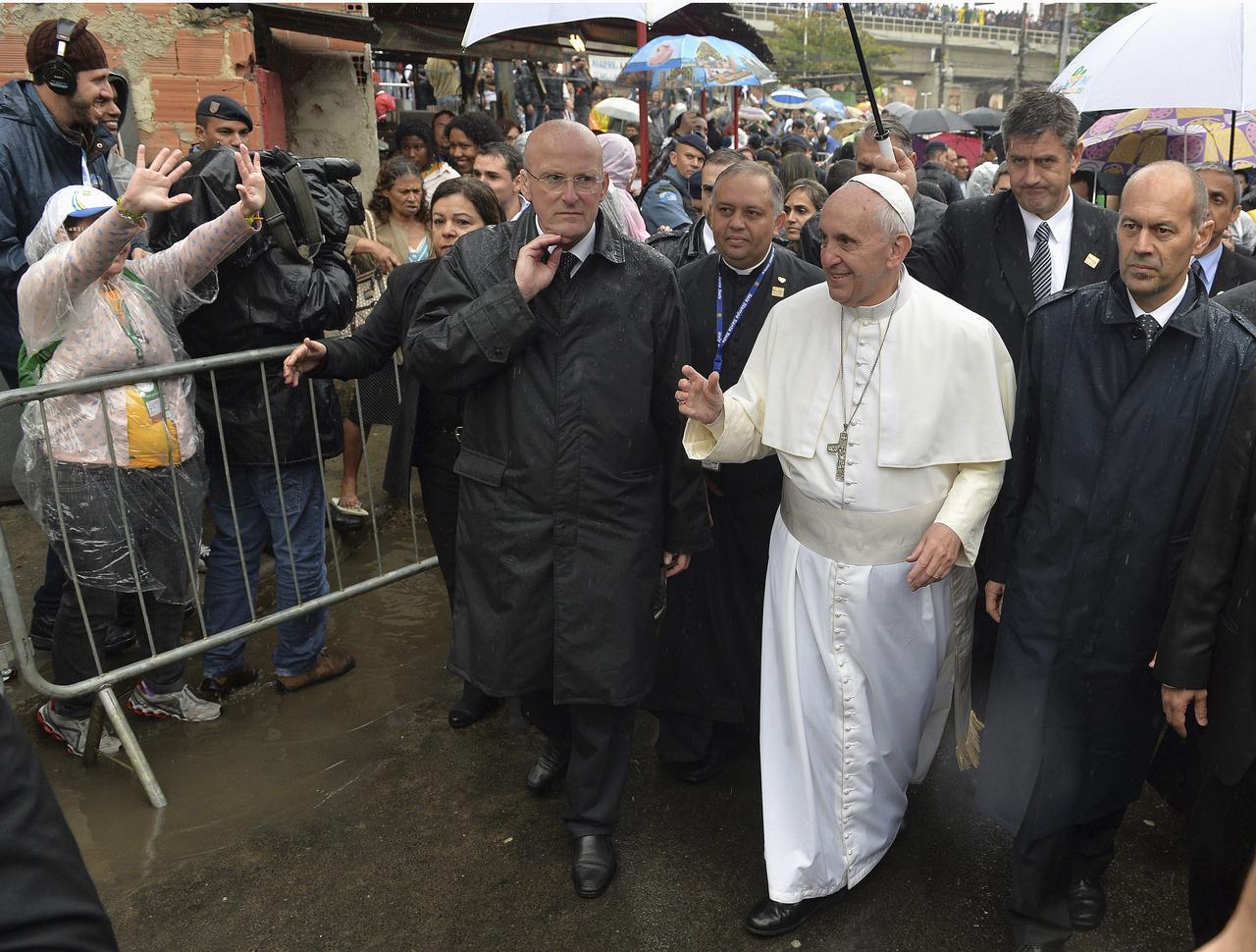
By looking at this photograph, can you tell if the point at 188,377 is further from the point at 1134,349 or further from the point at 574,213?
the point at 1134,349

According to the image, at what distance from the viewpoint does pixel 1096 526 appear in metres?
2.77

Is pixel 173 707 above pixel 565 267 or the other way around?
the other way around

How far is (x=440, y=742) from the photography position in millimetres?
4066

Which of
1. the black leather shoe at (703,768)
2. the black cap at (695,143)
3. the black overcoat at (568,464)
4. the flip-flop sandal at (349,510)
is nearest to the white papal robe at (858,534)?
the black overcoat at (568,464)

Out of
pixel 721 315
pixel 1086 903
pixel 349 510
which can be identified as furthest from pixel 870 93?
pixel 349 510

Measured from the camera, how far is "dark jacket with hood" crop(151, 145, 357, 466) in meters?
3.90

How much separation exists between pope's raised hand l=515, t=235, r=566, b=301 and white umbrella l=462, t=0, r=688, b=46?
2.67m

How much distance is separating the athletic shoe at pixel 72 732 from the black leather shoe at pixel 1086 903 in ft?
10.8

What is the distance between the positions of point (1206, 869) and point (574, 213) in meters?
2.30

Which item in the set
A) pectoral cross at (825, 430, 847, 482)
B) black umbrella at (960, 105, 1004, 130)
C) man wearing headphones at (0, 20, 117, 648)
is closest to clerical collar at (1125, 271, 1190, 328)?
pectoral cross at (825, 430, 847, 482)

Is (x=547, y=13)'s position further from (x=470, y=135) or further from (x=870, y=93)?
(x=870, y=93)

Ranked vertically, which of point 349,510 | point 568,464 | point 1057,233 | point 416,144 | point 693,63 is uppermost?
point 693,63

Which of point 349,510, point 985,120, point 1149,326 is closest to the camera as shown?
point 1149,326

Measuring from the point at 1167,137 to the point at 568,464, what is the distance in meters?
6.02
